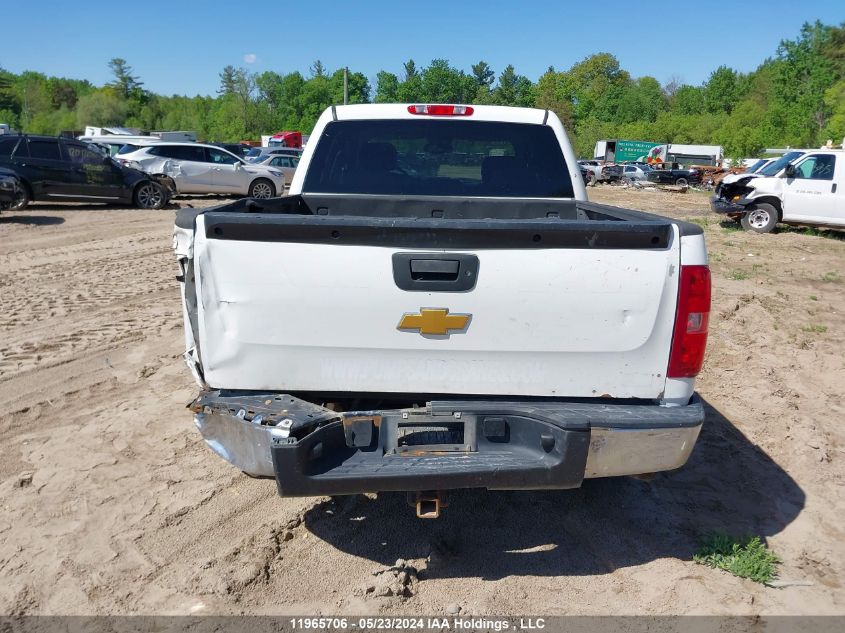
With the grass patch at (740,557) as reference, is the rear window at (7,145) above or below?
above

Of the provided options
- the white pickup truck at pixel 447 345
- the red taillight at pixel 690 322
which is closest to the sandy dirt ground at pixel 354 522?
the white pickup truck at pixel 447 345

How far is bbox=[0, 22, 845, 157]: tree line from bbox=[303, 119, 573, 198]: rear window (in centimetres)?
8446

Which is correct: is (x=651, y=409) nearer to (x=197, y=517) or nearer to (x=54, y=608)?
(x=197, y=517)

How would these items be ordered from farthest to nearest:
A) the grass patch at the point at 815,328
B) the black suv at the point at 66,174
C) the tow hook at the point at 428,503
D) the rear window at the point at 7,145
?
the black suv at the point at 66,174, the rear window at the point at 7,145, the grass patch at the point at 815,328, the tow hook at the point at 428,503

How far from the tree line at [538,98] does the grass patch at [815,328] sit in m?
80.4

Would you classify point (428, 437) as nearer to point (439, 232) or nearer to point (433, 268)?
point (433, 268)

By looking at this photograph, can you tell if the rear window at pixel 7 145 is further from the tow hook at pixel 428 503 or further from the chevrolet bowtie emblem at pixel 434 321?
the tow hook at pixel 428 503

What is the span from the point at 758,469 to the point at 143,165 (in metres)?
18.4

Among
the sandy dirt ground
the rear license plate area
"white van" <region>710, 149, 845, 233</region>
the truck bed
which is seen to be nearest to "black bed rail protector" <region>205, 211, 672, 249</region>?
the truck bed

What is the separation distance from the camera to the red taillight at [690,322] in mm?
2865

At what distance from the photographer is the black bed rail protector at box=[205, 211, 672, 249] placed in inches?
110

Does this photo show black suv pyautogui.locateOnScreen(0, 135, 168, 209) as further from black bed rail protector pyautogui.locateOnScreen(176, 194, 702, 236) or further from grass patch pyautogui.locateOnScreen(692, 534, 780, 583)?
grass patch pyautogui.locateOnScreen(692, 534, 780, 583)

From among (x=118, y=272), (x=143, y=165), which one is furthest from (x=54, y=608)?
(x=143, y=165)

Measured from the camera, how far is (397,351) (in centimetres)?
294
